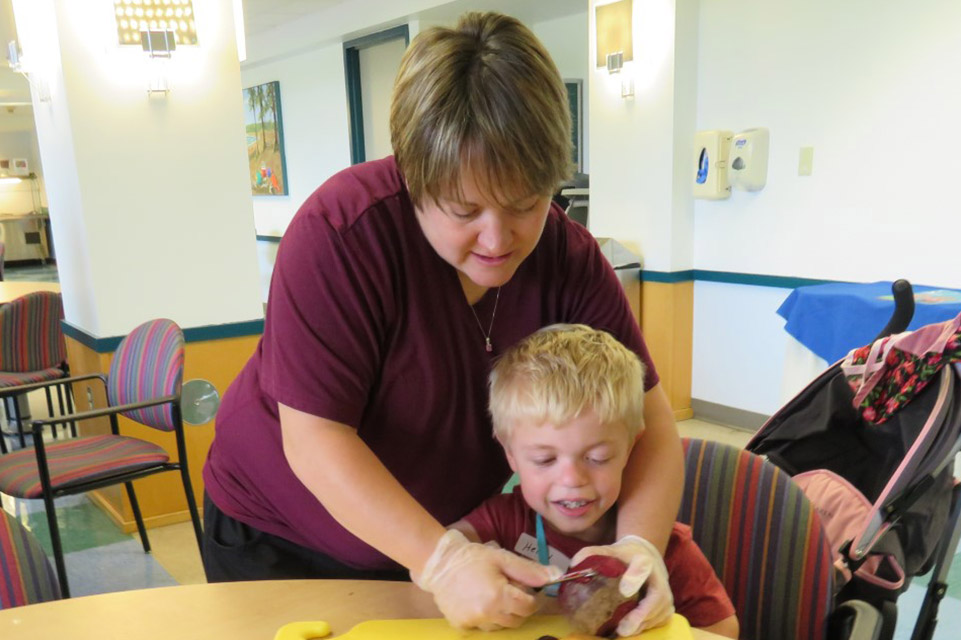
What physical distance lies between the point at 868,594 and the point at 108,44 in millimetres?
2859

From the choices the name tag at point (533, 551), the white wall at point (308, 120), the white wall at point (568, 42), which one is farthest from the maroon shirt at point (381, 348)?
the white wall at point (308, 120)

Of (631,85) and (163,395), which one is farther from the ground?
(631,85)

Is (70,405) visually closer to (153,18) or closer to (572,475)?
(153,18)

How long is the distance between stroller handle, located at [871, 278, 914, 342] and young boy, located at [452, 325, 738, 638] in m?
0.89

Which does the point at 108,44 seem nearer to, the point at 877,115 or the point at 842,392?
the point at 842,392

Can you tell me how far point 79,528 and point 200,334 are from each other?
90 centimetres

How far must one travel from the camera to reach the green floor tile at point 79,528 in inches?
112

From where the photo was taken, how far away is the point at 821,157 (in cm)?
341

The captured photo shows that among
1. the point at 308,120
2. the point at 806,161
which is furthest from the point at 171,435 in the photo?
the point at 308,120

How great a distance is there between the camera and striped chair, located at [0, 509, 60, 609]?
1.13 meters

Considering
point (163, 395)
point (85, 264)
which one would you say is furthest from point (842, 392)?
point (85, 264)

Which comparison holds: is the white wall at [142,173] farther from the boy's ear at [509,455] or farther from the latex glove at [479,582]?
the latex glove at [479,582]

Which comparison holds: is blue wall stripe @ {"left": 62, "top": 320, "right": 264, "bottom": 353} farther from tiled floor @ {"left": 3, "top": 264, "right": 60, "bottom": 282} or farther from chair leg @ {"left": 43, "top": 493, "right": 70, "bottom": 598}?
tiled floor @ {"left": 3, "top": 264, "right": 60, "bottom": 282}

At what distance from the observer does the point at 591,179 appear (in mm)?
4281
